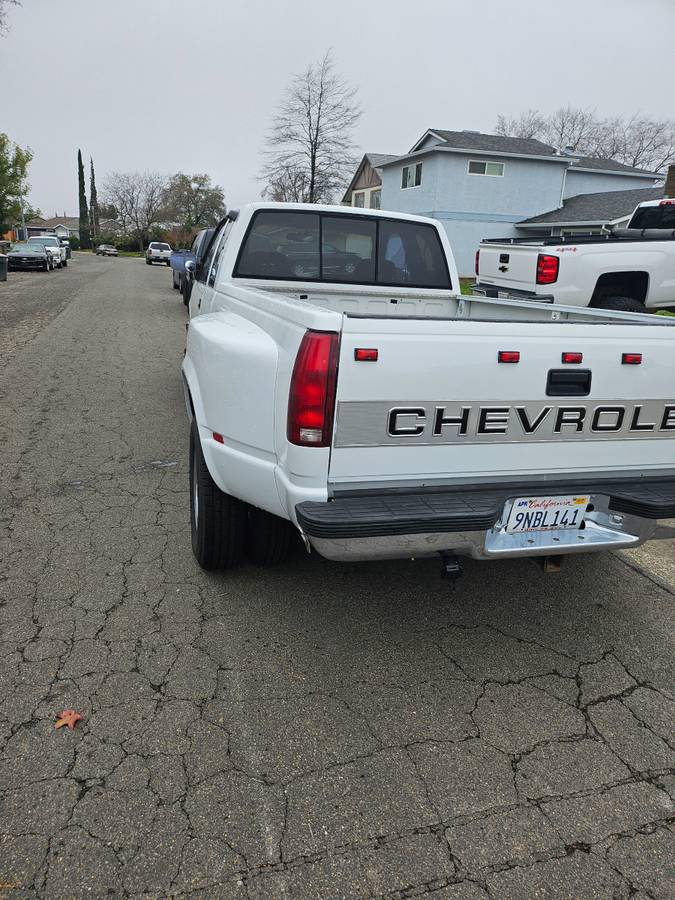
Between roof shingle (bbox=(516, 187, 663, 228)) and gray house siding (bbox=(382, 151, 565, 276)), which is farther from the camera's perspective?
gray house siding (bbox=(382, 151, 565, 276))

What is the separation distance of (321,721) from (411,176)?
35.2 m

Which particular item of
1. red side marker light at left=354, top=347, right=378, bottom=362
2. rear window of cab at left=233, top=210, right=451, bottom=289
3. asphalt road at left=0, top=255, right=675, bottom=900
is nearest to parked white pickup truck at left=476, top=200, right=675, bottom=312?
rear window of cab at left=233, top=210, right=451, bottom=289

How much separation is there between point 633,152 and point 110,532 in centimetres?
7485

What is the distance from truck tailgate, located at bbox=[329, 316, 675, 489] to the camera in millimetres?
2453

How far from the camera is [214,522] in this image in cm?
340

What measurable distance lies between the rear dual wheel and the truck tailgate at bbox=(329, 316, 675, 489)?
1030 mm

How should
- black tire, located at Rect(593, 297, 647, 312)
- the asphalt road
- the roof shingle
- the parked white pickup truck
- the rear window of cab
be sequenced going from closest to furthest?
the asphalt road → the rear window of cab → the parked white pickup truck → black tire, located at Rect(593, 297, 647, 312) → the roof shingle

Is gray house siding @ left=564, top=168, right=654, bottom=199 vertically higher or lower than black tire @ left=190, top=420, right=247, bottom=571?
higher

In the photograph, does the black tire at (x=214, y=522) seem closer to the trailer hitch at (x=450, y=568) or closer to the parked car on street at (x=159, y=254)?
the trailer hitch at (x=450, y=568)

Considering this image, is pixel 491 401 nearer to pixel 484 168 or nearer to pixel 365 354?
pixel 365 354

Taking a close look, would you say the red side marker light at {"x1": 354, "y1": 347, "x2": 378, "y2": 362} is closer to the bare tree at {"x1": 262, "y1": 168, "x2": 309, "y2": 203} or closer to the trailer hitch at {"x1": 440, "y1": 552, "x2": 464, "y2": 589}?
the trailer hitch at {"x1": 440, "y1": 552, "x2": 464, "y2": 589}

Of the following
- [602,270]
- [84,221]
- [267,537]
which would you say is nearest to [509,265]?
[602,270]

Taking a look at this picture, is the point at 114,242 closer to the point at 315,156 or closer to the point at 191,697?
the point at 315,156

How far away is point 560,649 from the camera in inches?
126
